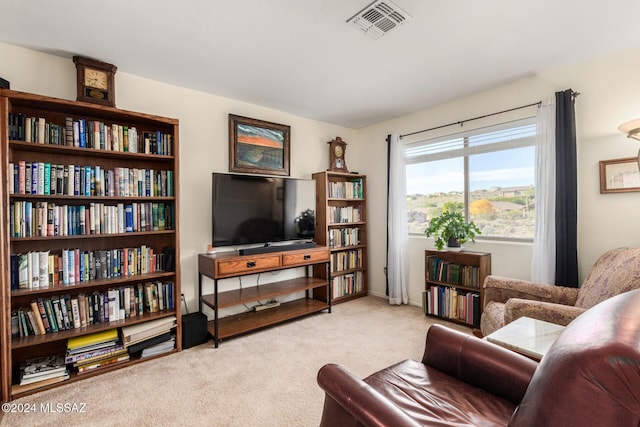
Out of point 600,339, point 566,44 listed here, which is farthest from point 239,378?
point 566,44

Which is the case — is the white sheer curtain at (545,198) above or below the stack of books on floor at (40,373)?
above

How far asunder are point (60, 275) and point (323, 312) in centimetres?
246

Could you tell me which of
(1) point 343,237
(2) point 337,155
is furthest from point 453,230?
(2) point 337,155

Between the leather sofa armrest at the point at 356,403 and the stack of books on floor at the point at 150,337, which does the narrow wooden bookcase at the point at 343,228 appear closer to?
the stack of books on floor at the point at 150,337

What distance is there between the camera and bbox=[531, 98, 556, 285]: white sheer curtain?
2566mm

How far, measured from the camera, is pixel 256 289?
10.6ft

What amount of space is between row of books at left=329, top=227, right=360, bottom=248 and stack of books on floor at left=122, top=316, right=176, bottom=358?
203 cm

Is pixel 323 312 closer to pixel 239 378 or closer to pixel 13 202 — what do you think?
pixel 239 378

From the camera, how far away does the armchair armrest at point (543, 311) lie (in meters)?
1.77

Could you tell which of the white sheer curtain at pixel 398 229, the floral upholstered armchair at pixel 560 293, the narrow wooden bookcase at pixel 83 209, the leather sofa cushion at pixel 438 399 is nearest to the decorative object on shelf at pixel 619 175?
the floral upholstered armchair at pixel 560 293

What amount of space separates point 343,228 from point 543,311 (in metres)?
2.53

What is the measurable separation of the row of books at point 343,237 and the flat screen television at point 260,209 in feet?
1.31

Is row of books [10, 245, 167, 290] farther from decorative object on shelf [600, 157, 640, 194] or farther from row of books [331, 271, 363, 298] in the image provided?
decorative object on shelf [600, 157, 640, 194]

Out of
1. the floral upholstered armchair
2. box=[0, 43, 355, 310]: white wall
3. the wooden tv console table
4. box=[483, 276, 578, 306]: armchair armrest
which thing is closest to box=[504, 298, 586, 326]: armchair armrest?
the floral upholstered armchair
